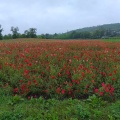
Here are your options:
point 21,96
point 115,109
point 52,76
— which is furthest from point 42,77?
point 115,109

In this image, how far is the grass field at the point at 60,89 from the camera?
3.73 metres

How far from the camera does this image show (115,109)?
3.86 meters

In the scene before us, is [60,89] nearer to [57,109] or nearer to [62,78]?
[62,78]

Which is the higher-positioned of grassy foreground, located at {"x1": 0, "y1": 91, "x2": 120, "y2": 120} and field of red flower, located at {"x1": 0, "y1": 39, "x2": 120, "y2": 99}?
field of red flower, located at {"x1": 0, "y1": 39, "x2": 120, "y2": 99}

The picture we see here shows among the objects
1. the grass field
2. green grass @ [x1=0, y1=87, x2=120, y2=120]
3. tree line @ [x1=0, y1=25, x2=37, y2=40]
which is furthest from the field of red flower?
tree line @ [x1=0, y1=25, x2=37, y2=40]

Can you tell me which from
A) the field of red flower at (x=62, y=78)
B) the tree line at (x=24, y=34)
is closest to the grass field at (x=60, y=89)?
the field of red flower at (x=62, y=78)

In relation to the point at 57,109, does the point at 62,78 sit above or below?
above

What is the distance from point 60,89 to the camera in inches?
183

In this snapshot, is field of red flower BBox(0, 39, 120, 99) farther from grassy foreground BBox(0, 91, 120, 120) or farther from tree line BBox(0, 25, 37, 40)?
tree line BBox(0, 25, 37, 40)

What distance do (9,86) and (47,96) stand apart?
1.06 metres

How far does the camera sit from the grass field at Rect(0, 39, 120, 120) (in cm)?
373

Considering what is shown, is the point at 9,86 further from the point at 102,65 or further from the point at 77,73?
the point at 102,65

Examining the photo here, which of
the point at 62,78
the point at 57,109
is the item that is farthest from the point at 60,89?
the point at 57,109

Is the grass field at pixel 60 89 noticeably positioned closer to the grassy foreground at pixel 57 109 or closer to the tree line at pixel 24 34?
the grassy foreground at pixel 57 109
